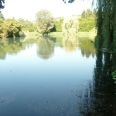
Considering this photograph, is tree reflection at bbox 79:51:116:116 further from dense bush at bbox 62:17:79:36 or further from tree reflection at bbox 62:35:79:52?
dense bush at bbox 62:17:79:36

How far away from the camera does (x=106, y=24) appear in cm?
1800

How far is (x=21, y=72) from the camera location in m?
13.1

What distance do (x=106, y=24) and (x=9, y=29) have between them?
136 ft

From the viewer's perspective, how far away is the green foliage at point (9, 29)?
178 feet

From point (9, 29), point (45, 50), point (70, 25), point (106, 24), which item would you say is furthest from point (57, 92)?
point (70, 25)

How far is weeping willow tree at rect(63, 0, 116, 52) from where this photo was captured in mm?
16938

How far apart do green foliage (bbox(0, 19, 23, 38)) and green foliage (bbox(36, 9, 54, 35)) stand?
890 cm

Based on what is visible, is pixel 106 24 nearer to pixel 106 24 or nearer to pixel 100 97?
pixel 106 24

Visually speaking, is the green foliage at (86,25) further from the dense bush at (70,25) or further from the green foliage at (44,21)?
the green foliage at (44,21)

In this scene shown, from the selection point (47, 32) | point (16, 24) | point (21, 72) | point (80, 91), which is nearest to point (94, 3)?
point (21, 72)

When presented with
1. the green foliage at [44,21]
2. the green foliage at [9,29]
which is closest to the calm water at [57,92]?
the green foliage at [9,29]

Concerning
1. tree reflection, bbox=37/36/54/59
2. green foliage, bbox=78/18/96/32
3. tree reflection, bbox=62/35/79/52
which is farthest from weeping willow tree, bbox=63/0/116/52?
green foliage, bbox=78/18/96/32

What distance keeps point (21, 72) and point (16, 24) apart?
159 feet

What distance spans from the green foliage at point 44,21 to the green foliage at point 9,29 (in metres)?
8.90
